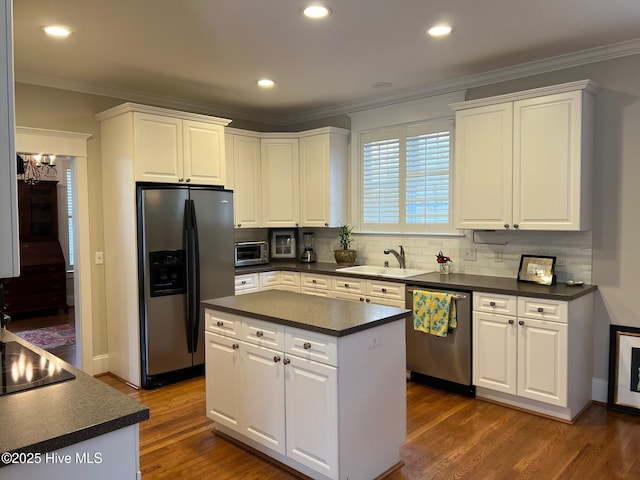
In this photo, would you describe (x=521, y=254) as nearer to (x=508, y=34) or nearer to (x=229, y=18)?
(x=508, y=34)

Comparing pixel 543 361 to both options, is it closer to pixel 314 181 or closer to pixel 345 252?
pixel 345 252

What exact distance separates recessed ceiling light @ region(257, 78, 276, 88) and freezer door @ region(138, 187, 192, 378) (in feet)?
3.83

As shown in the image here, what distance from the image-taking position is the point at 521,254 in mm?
3963

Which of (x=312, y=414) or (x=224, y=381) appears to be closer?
(x=312, y=414)

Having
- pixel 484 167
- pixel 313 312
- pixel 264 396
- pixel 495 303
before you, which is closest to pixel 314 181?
pixel 484 167

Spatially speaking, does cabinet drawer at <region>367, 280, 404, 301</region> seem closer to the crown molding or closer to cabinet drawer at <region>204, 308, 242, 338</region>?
cabinet drawer at <region>204, 308, 242, 338</region>

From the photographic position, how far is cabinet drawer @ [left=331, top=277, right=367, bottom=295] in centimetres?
439

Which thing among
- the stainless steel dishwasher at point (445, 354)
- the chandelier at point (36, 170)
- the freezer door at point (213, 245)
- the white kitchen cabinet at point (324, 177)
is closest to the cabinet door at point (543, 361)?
the stainless steel dishwasher at point (445, 354)

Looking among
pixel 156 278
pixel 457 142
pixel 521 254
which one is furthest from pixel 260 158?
pixel 521 254

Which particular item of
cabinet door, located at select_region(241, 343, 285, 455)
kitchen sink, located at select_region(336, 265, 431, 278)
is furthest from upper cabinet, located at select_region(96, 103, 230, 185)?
cabinet door, located at select_region(241, 343, 285, 455)

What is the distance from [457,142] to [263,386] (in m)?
2.54

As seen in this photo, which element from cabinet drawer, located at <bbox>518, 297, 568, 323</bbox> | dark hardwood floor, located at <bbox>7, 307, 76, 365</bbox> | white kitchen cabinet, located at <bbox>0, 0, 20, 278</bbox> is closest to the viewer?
white kitchen cabinet, located at <bbox>0, 0, 20, 278</bbox>

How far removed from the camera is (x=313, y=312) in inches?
107

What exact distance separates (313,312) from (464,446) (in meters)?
1.28
